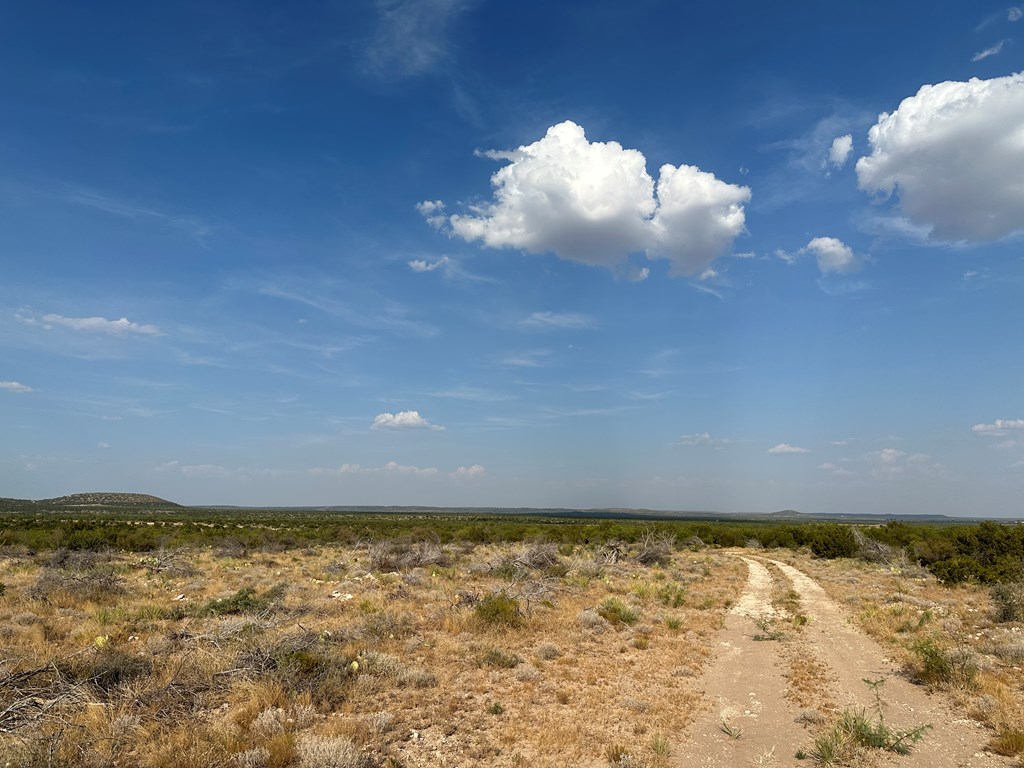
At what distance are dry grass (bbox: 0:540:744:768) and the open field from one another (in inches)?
2.1

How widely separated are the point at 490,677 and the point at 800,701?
572 cm

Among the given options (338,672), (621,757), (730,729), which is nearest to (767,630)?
(730,729)

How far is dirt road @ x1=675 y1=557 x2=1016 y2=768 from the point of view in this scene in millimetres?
7762

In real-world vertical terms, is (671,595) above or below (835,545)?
above

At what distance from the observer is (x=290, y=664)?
382 inches

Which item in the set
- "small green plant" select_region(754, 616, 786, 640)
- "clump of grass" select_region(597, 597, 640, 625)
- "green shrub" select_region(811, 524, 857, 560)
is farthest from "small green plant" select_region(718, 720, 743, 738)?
"green shrub" select_region(811, 524, 857, 560)

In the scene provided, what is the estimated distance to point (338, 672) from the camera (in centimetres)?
994

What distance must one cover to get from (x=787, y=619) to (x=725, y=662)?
6.11m

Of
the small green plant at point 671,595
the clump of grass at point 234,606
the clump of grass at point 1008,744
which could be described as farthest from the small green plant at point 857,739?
the clump of grass at point 234,606

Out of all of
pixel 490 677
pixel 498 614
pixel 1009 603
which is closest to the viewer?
pixel 490 677

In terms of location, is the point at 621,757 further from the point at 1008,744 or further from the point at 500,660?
the point at 1008,744

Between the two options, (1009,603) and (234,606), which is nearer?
(234,606)

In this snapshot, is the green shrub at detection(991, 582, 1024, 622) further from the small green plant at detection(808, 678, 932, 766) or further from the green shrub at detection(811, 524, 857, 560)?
the green shrub at detection(811, 524, 857, 560)

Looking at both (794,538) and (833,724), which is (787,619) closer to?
(833,724)
